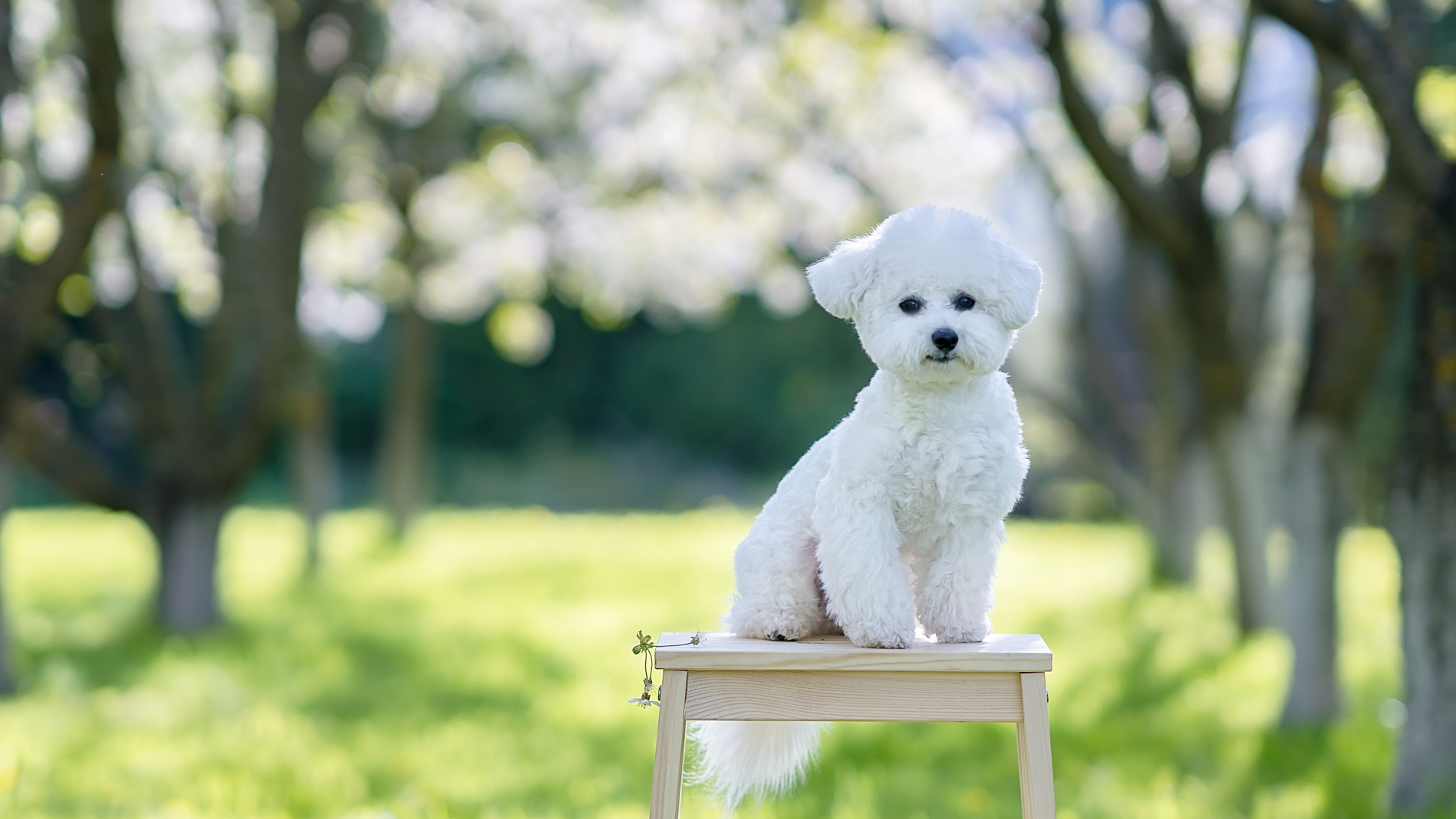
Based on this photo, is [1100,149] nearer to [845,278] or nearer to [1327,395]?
[1327,395]

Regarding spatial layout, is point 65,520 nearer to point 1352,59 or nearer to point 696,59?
point 696,59

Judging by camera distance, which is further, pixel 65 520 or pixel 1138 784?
pixel 65 520

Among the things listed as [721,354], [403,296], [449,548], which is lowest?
[449,548]

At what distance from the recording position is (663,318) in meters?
14.9

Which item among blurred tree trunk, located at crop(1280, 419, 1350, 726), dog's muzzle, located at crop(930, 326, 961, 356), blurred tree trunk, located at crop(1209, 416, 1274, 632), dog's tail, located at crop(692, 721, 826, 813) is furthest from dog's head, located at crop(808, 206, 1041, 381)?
blurred tree trunk, located at crop(1209, 416, 1274, 632)

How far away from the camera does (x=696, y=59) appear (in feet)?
27.4

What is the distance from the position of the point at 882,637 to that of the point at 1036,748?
310mm

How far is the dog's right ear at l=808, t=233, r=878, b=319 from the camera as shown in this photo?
1.99 metres

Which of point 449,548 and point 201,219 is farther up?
point 201,219

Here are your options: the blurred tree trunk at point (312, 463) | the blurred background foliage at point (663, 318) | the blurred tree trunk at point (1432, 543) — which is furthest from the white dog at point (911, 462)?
the blurred tree trunk at point (312, 463)

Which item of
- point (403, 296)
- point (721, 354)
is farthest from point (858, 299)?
point (721, 354)

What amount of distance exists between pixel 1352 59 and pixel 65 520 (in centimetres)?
1624

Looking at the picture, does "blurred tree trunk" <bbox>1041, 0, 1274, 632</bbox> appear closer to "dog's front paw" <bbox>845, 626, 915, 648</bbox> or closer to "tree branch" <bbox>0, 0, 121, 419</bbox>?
"dog's front paw" <bbox>845, 626, 915, 648</bbox>

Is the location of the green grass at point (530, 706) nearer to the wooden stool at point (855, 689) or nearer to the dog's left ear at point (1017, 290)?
the wooden stool at point (855, 689)
